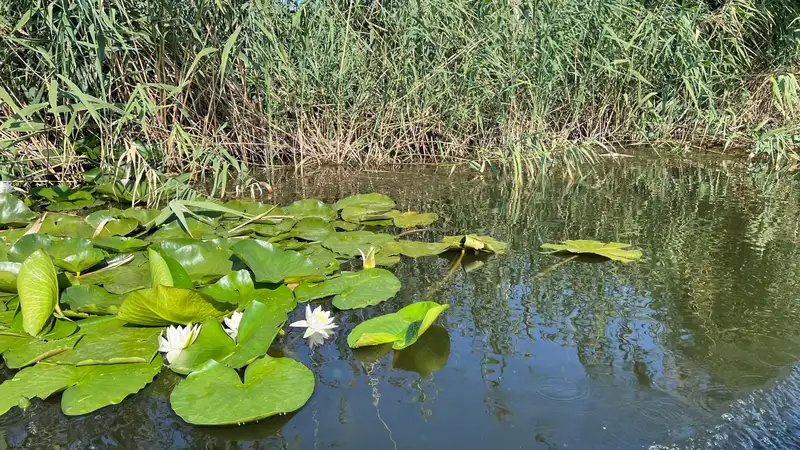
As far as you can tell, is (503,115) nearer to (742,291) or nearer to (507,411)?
(742,291)

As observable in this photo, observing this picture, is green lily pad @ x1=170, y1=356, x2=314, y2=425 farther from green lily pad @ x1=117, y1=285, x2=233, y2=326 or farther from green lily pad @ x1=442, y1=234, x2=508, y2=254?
green lily pad @ x1=442, y1=234, x2=508, y2=254

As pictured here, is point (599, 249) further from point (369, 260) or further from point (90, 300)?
point (90, 300)

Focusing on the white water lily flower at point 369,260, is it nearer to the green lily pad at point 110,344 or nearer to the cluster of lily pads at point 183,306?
the cluster of lily pads at point 183,306

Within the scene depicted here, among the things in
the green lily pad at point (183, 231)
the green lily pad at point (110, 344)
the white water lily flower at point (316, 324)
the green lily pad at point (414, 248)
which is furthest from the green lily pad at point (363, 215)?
the green lily pad at point (110, 344)

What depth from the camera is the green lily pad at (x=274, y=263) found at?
1.82 m

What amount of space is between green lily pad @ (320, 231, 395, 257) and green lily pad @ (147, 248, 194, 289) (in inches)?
25.8

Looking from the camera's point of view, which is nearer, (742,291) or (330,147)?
(742,291)

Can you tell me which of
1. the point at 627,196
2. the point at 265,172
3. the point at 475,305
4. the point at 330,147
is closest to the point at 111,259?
the point at 475,305

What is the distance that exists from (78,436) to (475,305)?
101 cm

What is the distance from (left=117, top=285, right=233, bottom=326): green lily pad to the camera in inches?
58.0

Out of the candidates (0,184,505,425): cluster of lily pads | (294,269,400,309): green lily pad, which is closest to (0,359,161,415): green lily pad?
(0,184,505,425): cluster of lily pads

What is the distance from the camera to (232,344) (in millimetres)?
1463

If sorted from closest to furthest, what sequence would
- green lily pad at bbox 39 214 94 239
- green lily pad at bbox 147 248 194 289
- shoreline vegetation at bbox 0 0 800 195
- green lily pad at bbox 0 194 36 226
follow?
green lily pad at bbox 147 248 194 289 → green lily pad at bbox 39 214 94 239 → green lily pad at bbox 0 194 36 226 → shoreline vegetation at bbox 0 0 800 195

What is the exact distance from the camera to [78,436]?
1193 millimetres
